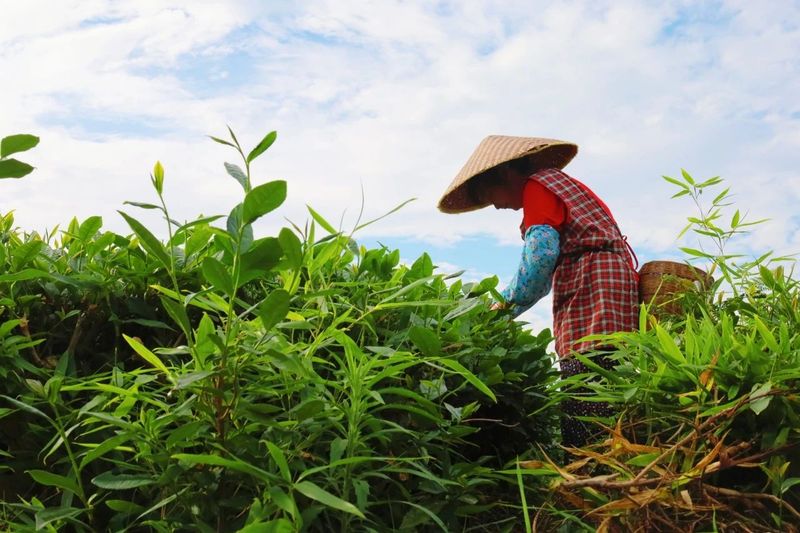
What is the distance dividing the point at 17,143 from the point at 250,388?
625mm

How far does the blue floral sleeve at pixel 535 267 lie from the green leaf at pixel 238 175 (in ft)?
8.75

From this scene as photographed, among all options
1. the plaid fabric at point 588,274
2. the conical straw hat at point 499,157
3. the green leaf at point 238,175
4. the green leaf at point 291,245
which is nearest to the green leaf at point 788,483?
the green leaf at point 291,245

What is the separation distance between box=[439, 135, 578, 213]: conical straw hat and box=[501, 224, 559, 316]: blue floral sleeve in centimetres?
53

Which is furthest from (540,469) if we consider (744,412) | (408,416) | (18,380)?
(18,380)

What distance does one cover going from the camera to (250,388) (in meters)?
1.22

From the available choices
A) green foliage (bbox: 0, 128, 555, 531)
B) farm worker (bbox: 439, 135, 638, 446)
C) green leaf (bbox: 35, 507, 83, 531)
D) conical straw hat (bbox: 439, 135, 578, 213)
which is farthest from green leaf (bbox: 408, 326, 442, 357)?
conical straw hat (bbox: 439, 135, 578, 213)

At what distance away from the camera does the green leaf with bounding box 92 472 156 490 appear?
126cm

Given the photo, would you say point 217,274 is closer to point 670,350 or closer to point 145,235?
point 145,235

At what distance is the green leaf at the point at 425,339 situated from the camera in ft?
4.72

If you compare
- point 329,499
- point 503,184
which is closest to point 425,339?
point 329,499

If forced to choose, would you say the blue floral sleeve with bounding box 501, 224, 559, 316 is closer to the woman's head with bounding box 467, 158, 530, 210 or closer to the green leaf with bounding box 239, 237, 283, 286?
the woman's head with bounding box 467, 158, 530, 210

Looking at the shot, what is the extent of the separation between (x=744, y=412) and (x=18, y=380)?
1523 mm

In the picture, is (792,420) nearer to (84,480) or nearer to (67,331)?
(84,480)

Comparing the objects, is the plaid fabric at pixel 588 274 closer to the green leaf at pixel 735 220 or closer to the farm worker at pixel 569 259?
the farm worker at pixel 569 259
